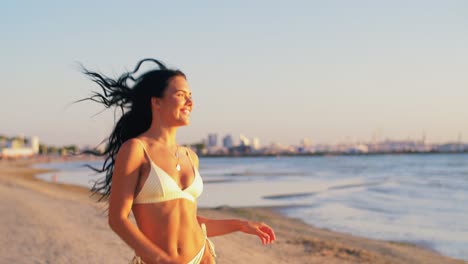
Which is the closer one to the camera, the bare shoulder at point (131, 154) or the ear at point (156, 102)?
the bare shoulder at point (131, 154)

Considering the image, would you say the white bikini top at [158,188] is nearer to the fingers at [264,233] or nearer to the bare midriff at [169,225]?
the bare midriff at [169,225]

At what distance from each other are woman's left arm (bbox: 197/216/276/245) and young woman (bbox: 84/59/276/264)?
11 centimetres

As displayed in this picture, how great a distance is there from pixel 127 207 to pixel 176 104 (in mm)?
507

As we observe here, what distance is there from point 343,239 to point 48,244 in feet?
21.2

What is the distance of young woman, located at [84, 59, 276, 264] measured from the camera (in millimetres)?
2469

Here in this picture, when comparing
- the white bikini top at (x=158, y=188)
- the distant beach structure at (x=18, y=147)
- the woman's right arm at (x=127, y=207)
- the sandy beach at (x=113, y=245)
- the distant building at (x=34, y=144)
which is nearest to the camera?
the woman's right arm at (x=127, y=207)

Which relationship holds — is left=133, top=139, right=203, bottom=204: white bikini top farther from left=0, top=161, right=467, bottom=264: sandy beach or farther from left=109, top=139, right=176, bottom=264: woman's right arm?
left=0, top=161, right=467, bottom=264: sandy beach

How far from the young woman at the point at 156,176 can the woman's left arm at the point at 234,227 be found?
4.5 inches

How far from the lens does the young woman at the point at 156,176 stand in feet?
8.10

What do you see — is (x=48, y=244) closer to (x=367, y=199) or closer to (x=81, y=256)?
(x=81, y=256)

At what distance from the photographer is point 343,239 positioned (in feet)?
43.0

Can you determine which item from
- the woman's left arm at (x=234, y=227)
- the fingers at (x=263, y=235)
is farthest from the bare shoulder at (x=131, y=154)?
the fingers at (x=263, y=235)

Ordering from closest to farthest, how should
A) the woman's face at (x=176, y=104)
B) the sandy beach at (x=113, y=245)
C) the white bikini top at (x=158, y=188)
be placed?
the white bikini top at (x=158, y=188) → the woman's face at (x=176, y=104) → the sandy beach at (x=113, y=245)

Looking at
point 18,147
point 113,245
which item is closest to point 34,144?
point 18,147
